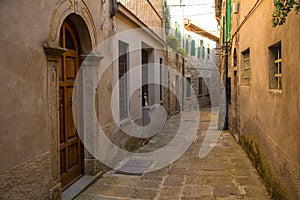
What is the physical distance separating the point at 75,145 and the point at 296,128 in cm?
311

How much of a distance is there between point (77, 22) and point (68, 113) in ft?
4.35

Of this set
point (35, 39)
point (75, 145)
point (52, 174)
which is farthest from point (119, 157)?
point (35, 39)

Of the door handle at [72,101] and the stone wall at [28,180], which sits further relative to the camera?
the door handle at [72,101]

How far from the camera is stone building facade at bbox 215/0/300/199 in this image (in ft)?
10.9

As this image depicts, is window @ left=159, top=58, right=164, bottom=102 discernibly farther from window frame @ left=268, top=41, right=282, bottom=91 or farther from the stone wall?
the stone wall

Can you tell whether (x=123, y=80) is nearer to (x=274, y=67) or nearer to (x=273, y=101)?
(x=274, y=67)

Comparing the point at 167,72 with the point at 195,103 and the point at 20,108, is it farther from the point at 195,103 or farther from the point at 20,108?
the point at 20,108

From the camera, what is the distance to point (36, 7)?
10.5 ft

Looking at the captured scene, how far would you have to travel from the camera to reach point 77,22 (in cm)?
451

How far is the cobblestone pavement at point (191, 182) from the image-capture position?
445cm

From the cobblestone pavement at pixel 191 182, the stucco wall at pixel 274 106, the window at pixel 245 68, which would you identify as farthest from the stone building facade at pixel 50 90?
the window at pixel 245 68

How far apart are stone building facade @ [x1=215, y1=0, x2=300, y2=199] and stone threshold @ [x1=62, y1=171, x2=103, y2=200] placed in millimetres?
2648

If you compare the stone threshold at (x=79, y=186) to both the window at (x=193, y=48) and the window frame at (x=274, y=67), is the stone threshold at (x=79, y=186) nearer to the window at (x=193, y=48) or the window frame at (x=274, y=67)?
the window frame at (x=274, y=67)

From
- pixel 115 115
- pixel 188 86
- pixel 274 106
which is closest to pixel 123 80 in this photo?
pixel 115 115
